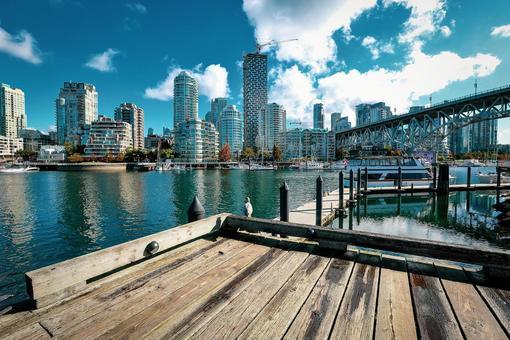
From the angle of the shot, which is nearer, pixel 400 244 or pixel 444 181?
pixel 400 244

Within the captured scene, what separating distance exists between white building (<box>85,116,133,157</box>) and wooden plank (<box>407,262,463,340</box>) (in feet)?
520

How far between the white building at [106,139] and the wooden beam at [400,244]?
15629 centimetres

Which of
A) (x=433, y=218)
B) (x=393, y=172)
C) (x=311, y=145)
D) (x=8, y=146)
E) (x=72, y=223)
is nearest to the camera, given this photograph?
(x=72, y=223)

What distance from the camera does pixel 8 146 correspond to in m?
179

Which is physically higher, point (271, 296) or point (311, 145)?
point (311, 145)

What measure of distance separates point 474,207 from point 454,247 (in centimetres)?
2665

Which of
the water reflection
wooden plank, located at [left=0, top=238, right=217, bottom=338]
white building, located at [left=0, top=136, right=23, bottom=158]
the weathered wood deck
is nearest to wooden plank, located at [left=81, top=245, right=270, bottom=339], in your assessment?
the weathered wood deck

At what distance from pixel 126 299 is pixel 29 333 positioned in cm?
88

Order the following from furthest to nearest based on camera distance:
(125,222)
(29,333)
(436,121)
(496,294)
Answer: (436,121) < (125,222) < (496,294) < (29,333)

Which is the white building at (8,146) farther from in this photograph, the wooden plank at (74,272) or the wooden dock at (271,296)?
the wooden dock at (271,296)

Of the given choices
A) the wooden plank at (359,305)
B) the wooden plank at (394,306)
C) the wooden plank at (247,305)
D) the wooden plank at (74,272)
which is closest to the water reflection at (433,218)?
the wooden plank at (394,306)

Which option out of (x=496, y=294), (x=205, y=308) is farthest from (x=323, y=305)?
(x=496, y=294)

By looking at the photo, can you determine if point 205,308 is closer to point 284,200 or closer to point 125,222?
point 284,200

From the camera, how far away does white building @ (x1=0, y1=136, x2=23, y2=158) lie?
170375 mm
